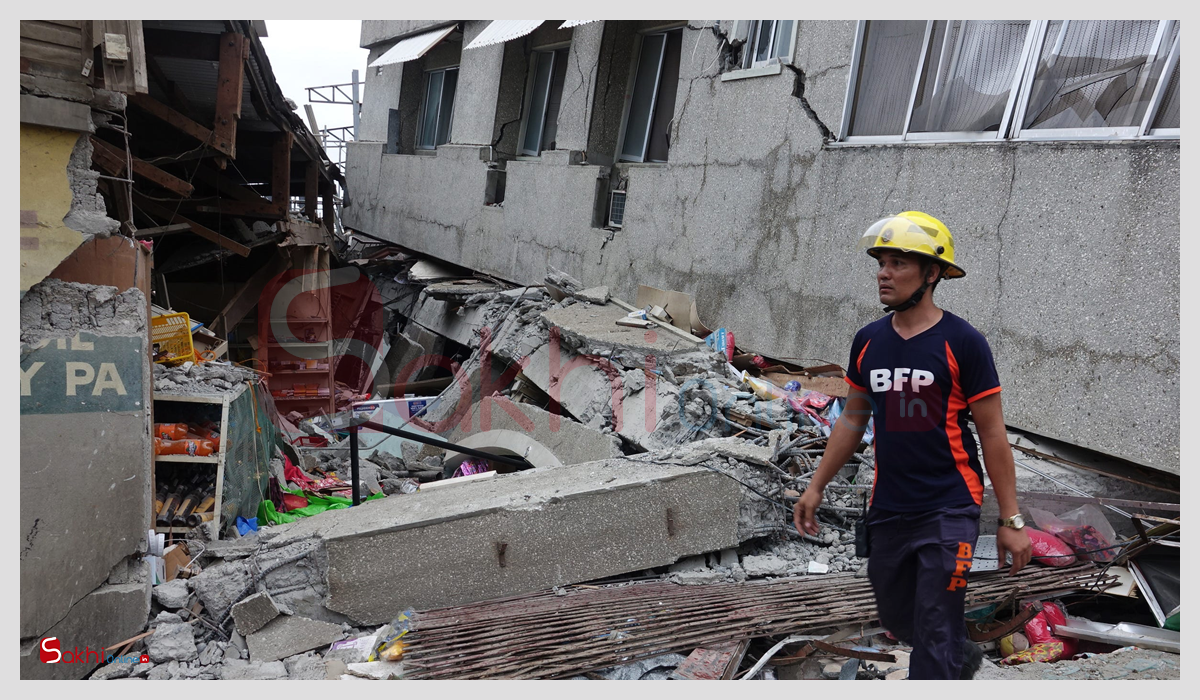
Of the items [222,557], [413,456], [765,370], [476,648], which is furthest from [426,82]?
[476,648]

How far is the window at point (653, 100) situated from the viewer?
8.56 meters

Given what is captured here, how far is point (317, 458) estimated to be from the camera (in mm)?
7988

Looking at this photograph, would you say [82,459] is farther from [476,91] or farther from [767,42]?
[476,91]

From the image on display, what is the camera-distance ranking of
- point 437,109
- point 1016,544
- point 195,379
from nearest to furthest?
point 1016,544
point 195,379
point 437,109

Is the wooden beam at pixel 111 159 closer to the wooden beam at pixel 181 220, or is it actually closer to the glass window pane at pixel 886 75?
the wooden beam at pixel 181 220

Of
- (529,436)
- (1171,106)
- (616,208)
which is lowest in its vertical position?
(529,436)

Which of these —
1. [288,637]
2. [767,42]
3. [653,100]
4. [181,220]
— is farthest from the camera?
[181,220]

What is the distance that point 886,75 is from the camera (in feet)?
19.1

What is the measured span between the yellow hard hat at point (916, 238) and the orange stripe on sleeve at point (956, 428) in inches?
12.0

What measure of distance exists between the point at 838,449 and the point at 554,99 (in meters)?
8.58

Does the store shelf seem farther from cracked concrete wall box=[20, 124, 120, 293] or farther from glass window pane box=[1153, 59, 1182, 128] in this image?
glass window pane box=[1153, 59, 1182, 128]

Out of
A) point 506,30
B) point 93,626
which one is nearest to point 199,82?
point 506,30

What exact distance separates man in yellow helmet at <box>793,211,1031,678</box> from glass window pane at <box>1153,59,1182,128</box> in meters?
2.37

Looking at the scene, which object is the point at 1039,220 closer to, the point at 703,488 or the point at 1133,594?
the point at 1133,594
